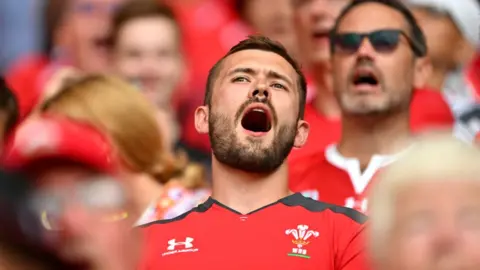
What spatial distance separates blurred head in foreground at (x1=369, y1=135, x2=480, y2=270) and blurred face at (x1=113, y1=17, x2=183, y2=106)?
4.19 m

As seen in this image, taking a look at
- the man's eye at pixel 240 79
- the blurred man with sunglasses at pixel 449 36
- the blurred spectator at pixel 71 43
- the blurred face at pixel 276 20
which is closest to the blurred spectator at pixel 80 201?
the man's eye at pixel 240 79

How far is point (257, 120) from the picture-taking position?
13.5 feet

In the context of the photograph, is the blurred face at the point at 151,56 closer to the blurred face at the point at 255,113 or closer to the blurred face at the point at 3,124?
the blurred face at the point at 3,124

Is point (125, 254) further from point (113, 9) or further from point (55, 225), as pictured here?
point (113, 9)

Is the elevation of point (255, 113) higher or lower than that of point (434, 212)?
higher

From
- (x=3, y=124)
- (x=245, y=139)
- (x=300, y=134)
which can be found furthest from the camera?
(x=3, y=124)

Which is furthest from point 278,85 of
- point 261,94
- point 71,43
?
point 71,43

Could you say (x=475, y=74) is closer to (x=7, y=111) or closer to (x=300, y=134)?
(x=300, y=134)

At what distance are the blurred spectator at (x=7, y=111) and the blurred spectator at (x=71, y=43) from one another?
1986 millimetres

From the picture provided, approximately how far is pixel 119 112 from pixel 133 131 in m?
0.09

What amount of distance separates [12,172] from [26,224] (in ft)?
0.35

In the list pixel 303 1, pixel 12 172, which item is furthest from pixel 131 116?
pixel 12 172

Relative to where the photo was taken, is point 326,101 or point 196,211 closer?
point 196,211

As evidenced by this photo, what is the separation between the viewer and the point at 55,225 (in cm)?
198
